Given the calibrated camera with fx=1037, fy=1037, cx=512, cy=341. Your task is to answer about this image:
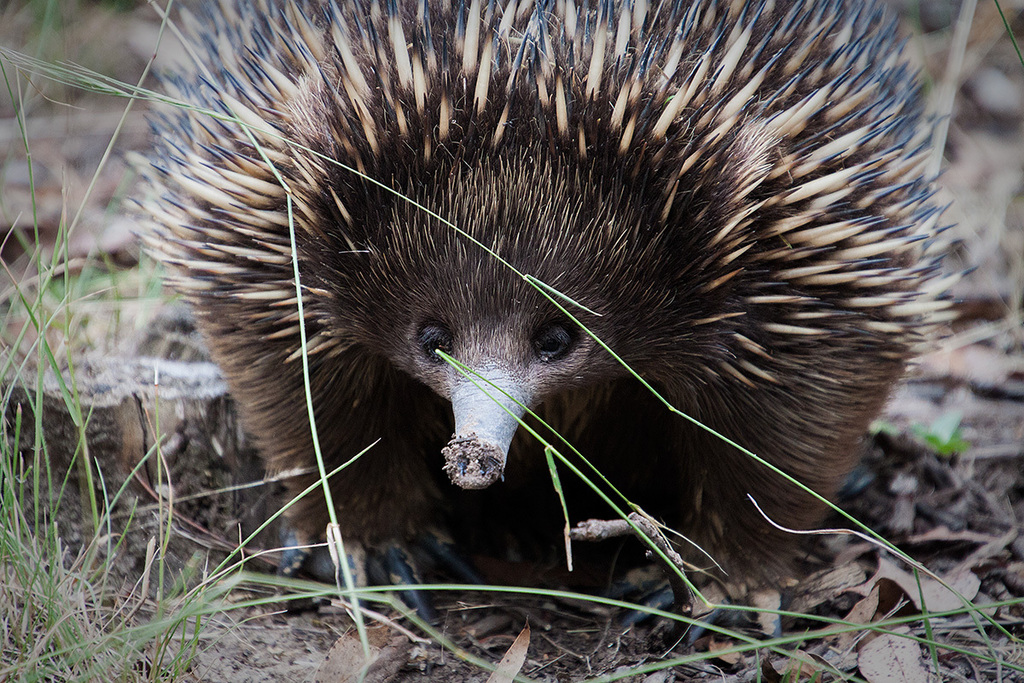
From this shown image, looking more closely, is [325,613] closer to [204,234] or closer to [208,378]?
[208,378]

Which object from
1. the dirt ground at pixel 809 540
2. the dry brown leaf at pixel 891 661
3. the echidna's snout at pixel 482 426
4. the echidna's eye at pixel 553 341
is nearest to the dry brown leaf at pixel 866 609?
the dirt ground at pixel 809 540

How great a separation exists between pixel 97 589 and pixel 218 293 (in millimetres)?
735

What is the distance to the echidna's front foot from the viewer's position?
299cm

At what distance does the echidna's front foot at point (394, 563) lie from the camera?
9.80 feet

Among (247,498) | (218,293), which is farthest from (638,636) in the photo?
(218,293)

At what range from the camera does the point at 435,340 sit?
218 centimetres

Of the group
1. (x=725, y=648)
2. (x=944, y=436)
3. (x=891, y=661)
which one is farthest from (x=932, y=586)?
(x=944, y=436)

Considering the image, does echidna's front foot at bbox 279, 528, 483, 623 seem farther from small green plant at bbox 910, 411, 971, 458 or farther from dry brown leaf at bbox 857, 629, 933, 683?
small green plant at bbox 910, 411, 971, 458

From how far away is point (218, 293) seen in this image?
251 centimetres

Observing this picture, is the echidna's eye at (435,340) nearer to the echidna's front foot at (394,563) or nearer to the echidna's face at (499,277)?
the echidna's face at (499,277)

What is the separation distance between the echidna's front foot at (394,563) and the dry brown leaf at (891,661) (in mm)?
1155

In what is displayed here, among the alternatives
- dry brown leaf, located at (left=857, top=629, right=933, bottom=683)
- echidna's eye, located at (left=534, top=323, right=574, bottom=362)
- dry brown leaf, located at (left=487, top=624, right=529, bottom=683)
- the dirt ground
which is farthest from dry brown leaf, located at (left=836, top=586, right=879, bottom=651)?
echidna's eye, located at (left=534, top=323, right=574, bottom=362)

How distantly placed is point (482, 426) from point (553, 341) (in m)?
0.35

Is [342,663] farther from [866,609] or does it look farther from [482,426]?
[866,609]
